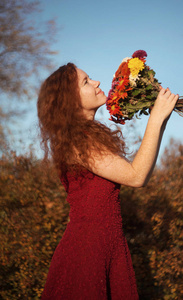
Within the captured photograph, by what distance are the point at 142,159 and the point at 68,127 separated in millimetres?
506

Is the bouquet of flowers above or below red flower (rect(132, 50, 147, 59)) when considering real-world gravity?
below

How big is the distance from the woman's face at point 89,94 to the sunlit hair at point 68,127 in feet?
0.12

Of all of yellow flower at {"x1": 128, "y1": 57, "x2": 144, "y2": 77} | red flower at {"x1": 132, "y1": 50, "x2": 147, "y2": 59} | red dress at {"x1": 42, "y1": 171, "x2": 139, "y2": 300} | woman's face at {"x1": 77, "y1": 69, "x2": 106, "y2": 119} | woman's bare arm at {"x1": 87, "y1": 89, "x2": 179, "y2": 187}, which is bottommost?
red dress at {"x1": 42, "y1": 171, "x2": 139, "y2": 300}

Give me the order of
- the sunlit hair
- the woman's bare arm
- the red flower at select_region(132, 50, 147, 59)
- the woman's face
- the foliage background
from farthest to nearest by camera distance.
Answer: the foliage background → the red flower at select_region(132, 50, 147, 59) → the woman's face → the sunlit hair → the woman's bare arm

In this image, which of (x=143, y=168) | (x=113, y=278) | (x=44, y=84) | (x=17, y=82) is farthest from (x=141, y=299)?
(x=17, y=82)

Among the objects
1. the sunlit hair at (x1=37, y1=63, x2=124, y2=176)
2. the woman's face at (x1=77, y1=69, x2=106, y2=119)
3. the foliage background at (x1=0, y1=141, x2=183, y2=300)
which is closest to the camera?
the sunlit hair at (x1=37, y1=63, x2=124, y2=176)

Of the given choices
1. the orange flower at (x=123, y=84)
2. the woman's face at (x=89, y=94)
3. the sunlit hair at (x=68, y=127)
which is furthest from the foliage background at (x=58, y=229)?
the orange flower at (x=123, y=84)

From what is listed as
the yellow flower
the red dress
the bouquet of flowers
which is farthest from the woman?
the yellow flower

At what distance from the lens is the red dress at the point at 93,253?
4.94ft

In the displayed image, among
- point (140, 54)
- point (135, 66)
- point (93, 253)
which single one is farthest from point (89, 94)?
point (93, 253)

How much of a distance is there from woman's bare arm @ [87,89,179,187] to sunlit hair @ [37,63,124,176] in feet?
0.20

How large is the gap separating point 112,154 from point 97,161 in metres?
0.09

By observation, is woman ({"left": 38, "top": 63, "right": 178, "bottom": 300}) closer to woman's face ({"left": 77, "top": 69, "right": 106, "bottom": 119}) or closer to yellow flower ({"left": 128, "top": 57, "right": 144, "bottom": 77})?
woman's face ({"left": 77, "top": 69, "right": 106, "bottom": 119})

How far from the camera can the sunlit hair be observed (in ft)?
5.19
